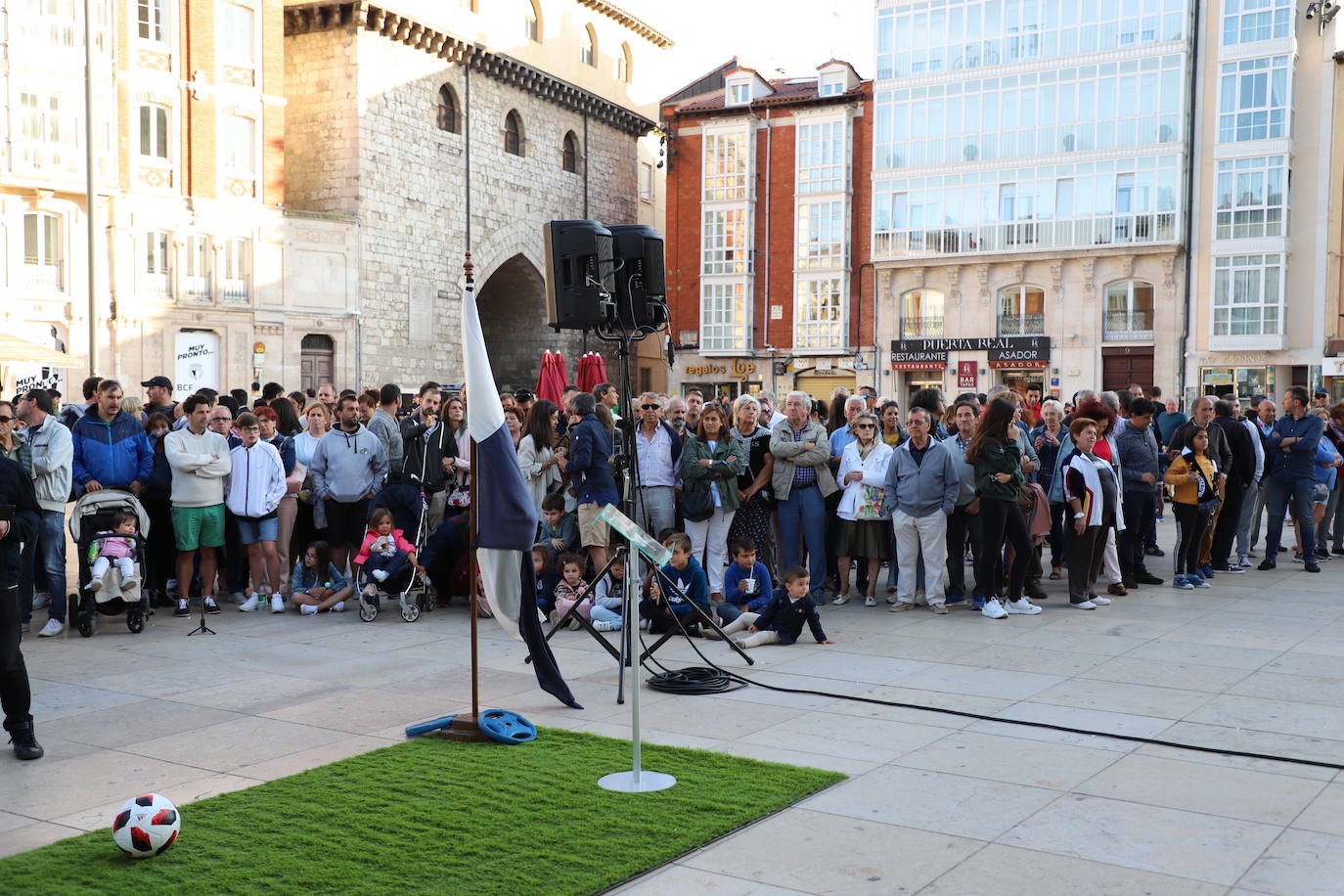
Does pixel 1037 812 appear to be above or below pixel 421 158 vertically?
below

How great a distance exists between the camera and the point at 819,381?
4491 centimetres

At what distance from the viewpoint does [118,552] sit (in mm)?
9438

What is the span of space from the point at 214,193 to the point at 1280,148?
2965 cm

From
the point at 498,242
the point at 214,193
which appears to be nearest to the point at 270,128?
the point at 214,193

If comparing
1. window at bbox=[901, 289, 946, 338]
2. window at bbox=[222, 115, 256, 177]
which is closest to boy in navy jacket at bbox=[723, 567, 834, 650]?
window at bbox=[222, 115, 256, 177]

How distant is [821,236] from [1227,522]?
32.4m

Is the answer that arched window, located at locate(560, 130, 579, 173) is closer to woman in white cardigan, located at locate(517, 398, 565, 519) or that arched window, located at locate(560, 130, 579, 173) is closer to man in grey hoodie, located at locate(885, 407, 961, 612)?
woman in white cardigan, located at locate(517, 398, 565, 519)

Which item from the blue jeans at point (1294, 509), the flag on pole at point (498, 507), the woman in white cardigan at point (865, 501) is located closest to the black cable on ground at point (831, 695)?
the flag on pole at point (498, 507)

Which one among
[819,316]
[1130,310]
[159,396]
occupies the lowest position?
[159,396]

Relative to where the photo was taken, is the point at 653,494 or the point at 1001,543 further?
the point at 653,494

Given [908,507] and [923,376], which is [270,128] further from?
[908,507]

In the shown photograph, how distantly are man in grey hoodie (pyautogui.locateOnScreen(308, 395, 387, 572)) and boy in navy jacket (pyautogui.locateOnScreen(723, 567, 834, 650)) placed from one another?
409 centimetres

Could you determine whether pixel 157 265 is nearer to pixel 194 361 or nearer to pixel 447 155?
pixel 194 361

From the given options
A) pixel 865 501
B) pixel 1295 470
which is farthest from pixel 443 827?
pixel 1295 470
